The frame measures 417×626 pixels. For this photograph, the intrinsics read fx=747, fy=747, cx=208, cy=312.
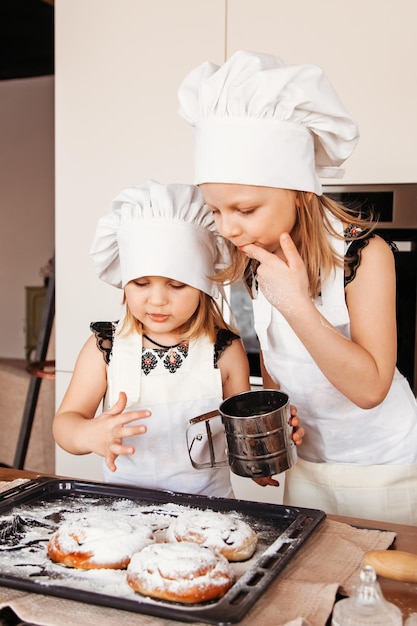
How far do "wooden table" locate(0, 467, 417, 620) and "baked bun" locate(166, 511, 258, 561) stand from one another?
155 mm

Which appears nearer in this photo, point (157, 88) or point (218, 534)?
point (218, 534)

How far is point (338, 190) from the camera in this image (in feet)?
6.64

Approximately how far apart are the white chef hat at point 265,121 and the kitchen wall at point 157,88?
0.92 m

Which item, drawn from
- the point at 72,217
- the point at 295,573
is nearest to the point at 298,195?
the point at 295,573

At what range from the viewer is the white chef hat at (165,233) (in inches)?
49.6

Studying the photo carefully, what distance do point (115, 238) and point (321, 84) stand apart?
47cm

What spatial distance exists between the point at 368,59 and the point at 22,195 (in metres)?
4.35

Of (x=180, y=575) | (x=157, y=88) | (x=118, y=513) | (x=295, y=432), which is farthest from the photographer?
(x=157, y=88)

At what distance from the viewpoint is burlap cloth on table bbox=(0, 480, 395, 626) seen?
2.36 feet

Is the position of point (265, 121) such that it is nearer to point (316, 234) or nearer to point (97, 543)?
point (316, 234)

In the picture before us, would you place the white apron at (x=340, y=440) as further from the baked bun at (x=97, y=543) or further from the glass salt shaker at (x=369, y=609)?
the glass salt shaker at (x=369, y=609)

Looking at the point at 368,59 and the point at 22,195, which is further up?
the point at 368,59

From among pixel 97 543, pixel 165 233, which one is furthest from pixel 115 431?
pixel 165 233

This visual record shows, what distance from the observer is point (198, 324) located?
4.51 ft
